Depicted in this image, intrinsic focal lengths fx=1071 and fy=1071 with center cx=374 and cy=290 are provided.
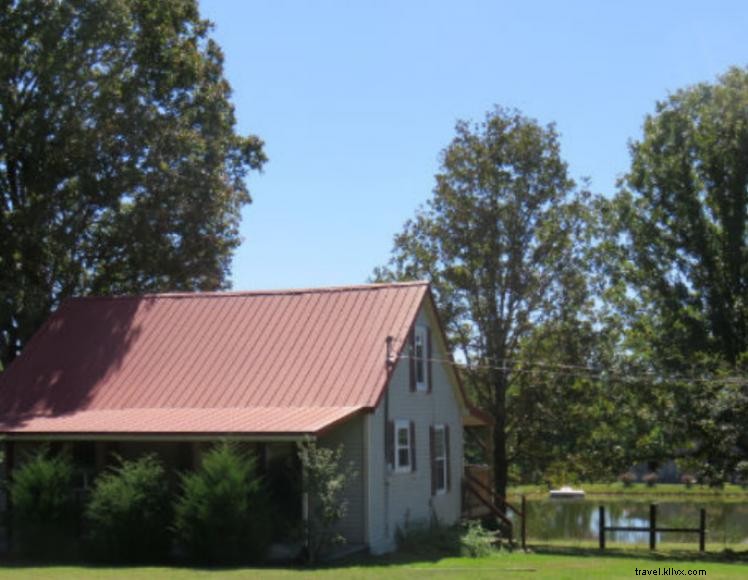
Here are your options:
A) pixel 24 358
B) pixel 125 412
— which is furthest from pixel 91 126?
pixel 125 412

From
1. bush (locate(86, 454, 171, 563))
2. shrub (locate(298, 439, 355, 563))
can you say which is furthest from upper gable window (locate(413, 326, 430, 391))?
bush (locate(86, 454, 171, 563))

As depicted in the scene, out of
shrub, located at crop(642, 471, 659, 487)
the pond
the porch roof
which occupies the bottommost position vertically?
shrub, located at crop(642, 471, 659, 487)

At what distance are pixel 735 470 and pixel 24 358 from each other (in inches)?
819

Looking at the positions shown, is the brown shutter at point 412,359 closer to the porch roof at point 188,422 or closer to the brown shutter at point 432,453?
the brown shutter at point 432,453

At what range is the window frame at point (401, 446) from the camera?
25578 mm

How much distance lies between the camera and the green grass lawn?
18812mm

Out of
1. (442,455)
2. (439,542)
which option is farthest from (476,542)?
(442,455)

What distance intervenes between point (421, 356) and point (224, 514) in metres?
8.84

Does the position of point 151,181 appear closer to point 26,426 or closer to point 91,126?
point 91,126

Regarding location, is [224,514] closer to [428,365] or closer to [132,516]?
[132,516]

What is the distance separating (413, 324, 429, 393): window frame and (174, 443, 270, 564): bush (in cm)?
731

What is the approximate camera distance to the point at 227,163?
3997 cm

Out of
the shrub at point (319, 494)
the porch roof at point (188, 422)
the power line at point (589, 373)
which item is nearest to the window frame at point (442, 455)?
the power line at point (589, 373)

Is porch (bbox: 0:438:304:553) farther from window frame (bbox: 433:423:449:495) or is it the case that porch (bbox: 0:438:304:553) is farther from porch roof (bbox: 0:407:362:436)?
window frame (bbox: 433:423:449:495)
